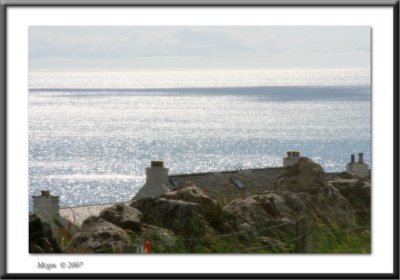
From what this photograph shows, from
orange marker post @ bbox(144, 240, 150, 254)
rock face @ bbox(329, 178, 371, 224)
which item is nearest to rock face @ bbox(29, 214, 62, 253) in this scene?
orange marker post @ bbox(144, 240, 150, 254)

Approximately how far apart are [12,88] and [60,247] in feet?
5.98

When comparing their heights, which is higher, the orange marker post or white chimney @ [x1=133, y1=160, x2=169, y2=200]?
white chimney @ [x1=133, y1=160, x2=169, y2=200]

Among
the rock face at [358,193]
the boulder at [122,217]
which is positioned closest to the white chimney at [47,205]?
the boulder at [122,217]

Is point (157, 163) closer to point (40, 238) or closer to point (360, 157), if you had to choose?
point (40, 238)

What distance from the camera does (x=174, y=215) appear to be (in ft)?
40.4

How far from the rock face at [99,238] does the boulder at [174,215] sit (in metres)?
0.39

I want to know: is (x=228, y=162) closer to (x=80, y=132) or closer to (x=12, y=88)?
(x=80, y=132)

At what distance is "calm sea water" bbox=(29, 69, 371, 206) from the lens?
1238cm

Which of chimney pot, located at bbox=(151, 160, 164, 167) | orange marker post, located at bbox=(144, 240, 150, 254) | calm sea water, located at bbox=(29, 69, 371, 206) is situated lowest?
orange marker post, located at bbox=(144, 240, 150, 254)

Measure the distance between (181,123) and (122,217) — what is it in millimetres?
1313

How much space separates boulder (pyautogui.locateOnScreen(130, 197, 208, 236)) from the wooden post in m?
1.05

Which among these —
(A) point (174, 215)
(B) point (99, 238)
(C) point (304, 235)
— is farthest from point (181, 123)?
(C) point (304, 235)

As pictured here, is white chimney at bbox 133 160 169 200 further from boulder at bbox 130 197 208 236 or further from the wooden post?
the wooden post

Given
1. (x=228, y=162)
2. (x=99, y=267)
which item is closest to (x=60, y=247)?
(x=99, y=267)
